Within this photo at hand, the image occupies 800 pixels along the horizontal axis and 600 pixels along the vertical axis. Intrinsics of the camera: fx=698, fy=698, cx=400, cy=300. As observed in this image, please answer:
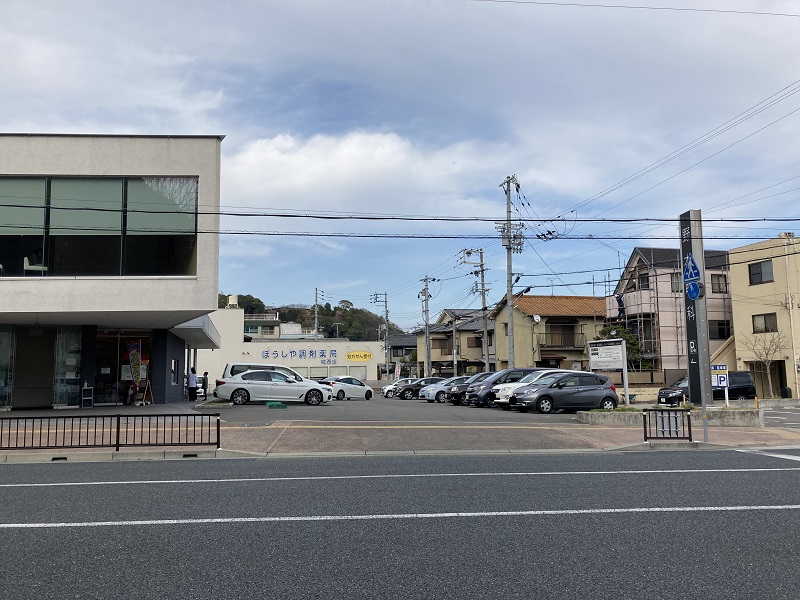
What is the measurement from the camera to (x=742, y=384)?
33.8 m

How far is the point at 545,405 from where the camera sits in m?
25.8

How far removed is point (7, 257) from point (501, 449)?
16.5 metres

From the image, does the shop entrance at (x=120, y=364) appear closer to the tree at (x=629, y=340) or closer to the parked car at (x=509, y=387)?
the parked car at (x=509, y=387)

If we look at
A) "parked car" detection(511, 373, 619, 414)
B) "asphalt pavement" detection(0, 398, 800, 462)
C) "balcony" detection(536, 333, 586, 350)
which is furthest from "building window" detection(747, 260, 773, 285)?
"asphalt pavement" detection(0, 398, 800, 462)

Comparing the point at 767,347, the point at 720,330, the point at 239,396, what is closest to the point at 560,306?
the point at 720,330

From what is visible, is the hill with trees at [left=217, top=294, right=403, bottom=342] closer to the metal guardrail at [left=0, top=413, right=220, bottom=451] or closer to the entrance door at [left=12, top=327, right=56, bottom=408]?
the entrance door at [left=12, top=327, right=56, bottom=408]

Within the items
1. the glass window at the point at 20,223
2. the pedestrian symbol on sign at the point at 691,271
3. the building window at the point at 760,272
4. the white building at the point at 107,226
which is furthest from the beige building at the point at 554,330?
the glass window at the point at 20,223

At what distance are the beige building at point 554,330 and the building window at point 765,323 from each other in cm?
1445

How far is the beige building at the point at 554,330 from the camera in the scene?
54.1 m

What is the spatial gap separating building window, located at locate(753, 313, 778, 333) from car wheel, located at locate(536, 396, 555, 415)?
67.2ft

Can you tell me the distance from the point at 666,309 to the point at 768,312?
832cm

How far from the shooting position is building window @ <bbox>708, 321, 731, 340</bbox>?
149 ft

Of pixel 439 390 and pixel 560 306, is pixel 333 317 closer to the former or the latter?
pixel 560 306

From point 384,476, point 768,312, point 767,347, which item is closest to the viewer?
point 384,476
